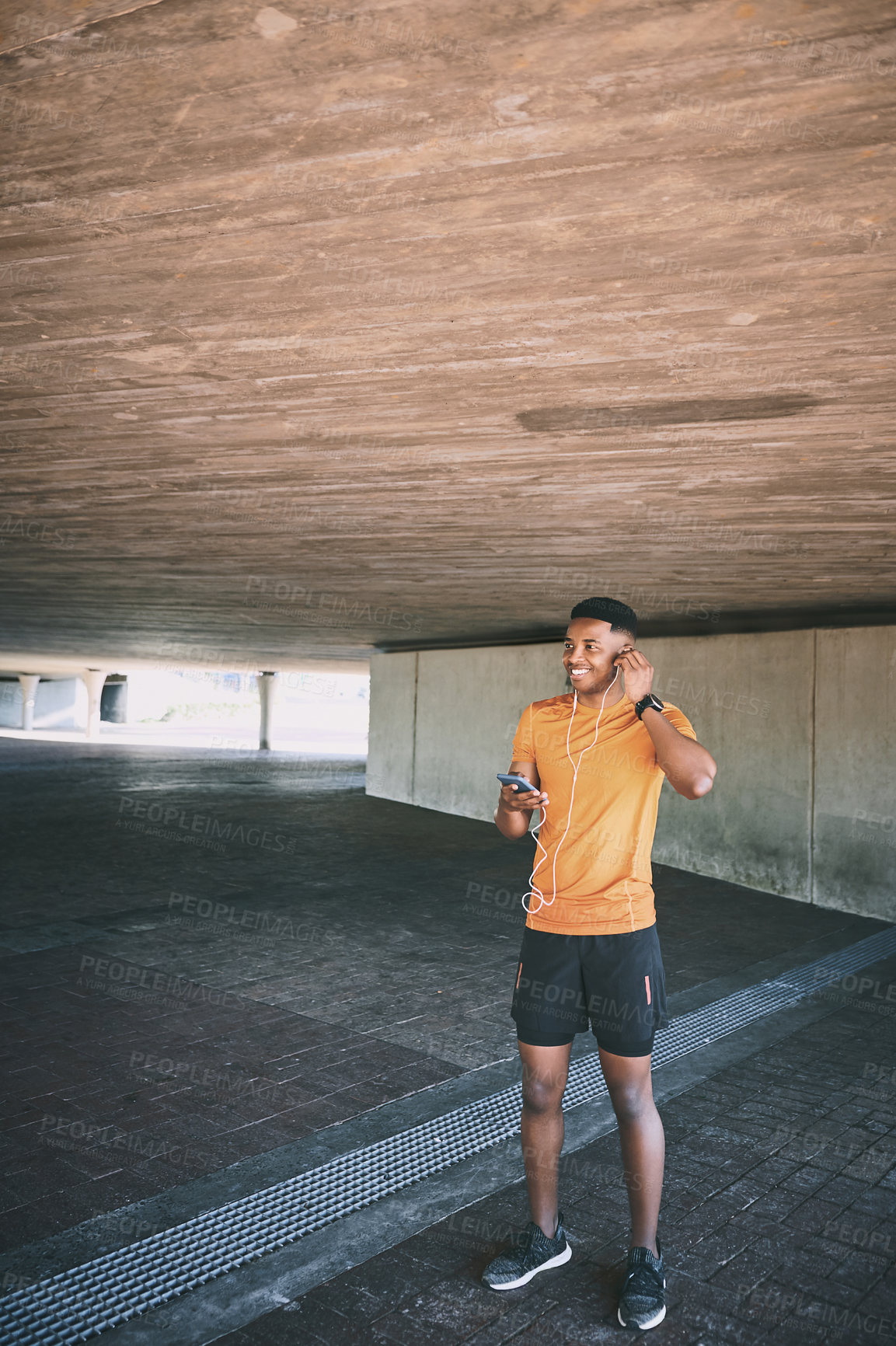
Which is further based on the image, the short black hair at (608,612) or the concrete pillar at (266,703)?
the concrete pillar at (266,703)

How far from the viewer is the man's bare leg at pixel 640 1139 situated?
9.50ft

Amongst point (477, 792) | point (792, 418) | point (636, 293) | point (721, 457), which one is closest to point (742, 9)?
point (636, 293)


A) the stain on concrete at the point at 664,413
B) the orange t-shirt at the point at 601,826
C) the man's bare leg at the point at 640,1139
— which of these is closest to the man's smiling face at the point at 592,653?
the orange t-shirt at the point at 601,826

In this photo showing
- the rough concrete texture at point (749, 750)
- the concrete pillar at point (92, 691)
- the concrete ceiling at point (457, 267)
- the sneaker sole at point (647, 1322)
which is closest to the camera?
the concrete ceiling at point (457, 267)

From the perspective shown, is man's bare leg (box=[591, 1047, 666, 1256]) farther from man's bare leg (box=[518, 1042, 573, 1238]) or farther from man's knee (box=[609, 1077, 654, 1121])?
man's bare leg (box=[518, 1042, 573, 1238])

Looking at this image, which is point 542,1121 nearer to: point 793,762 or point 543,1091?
point 543,1091

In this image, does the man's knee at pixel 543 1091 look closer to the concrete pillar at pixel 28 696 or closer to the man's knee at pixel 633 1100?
the man's knee at pixel 633 1100

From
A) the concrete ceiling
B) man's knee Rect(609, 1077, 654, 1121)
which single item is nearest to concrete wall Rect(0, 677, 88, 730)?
the concrete ceiling

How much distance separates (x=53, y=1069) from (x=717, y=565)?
20.4 ft

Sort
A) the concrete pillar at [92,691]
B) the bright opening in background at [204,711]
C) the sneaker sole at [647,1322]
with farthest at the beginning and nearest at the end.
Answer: the bright opening in background at [204,711], the concrete pillar at [92,691], the sneaker sole at [647,1322]

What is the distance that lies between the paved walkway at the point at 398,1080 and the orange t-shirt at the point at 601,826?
4.08 ft

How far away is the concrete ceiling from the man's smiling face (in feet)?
4.03

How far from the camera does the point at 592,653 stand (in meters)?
3.08

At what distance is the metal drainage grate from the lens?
2.84m
